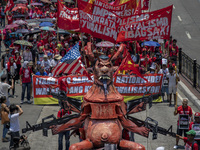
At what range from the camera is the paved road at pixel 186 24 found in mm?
32250

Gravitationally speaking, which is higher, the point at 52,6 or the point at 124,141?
the point at 52,6

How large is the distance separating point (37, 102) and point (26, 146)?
7.05 m

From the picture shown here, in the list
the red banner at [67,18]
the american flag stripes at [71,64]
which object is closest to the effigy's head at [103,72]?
the american flag stripes at [71,64]

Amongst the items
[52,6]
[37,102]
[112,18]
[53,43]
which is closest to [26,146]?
[112,18]

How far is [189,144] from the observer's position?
1434 cm

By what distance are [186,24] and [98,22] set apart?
22582 millimetres

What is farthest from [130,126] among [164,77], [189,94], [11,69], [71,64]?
[11,69]

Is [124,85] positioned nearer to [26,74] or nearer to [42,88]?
[42,88]

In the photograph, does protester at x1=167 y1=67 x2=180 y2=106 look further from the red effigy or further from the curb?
the red effigy

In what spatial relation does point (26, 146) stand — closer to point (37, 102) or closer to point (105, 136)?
point (105, 136)

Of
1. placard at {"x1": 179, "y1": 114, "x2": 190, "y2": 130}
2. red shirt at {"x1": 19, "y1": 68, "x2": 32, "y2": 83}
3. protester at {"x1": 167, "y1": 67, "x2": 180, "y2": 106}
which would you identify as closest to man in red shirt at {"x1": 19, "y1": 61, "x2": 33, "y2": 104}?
red shirt at {"x1": 19, "y1": 68, "x2": 32, "y2": 83}

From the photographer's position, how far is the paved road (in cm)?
3225

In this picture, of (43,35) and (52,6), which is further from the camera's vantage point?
(52,6)

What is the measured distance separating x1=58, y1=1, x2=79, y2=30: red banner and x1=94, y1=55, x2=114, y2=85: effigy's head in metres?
11.9
